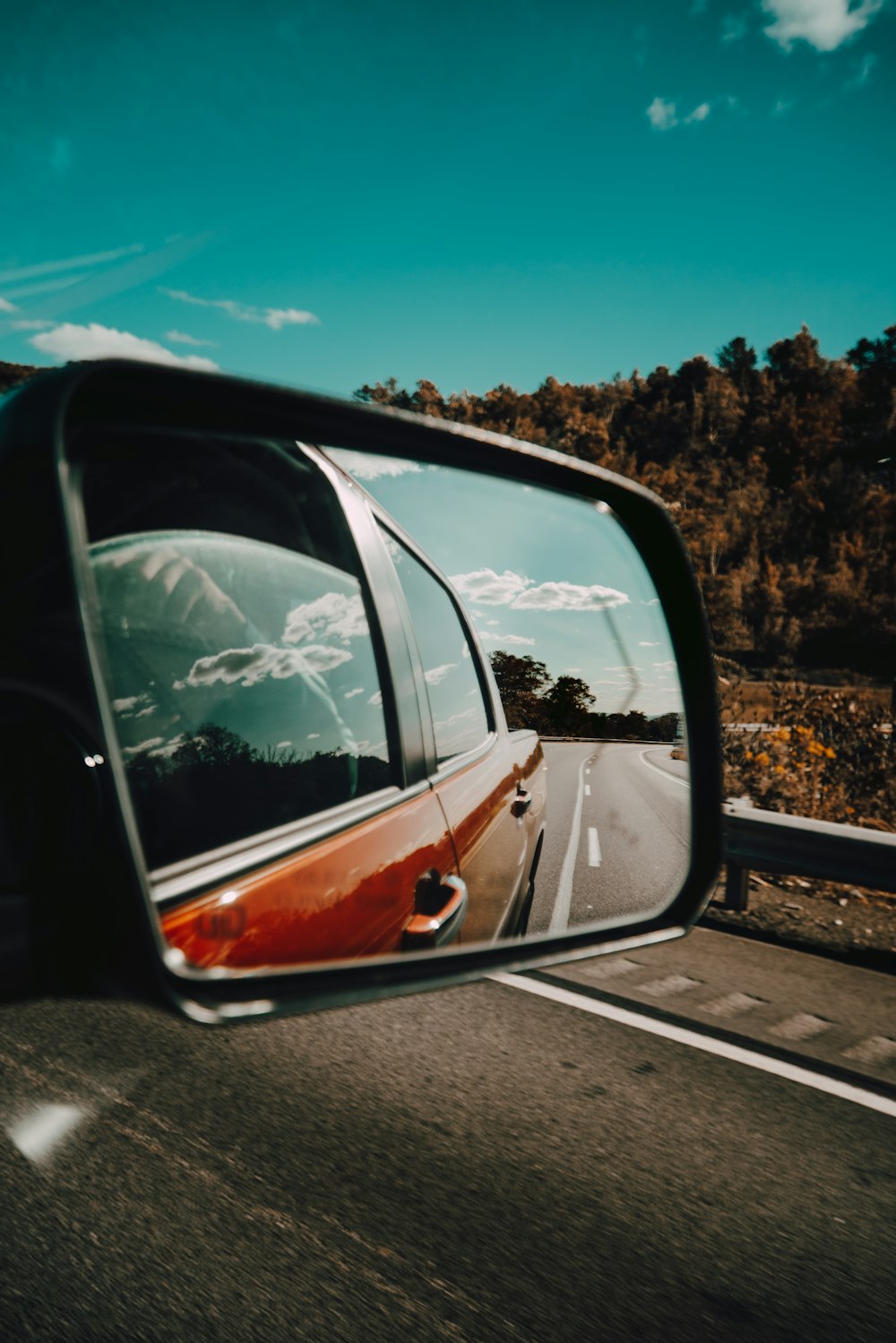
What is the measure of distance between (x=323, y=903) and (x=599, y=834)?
0.53m

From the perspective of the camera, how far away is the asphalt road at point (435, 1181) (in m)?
2.33

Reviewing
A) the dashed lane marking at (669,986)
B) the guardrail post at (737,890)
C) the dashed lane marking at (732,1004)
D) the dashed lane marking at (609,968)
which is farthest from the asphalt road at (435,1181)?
the guardrail post at (737,890)

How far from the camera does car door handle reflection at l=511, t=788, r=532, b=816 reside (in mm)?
1847

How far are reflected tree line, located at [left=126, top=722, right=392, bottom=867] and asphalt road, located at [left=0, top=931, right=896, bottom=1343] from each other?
1.63 m

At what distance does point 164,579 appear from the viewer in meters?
1.29

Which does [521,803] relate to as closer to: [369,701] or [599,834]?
[599,834]

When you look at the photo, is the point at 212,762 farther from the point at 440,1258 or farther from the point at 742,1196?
the point at 742,1196

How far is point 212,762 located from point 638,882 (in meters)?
0.97

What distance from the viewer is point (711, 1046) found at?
4.12 meters

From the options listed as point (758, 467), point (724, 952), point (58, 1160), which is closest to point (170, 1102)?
point (58, 1160)

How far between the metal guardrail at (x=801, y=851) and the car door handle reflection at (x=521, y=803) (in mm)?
4047

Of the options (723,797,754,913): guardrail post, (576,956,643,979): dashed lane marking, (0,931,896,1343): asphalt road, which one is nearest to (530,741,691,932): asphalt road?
(0,931,896,1343): asphalt road

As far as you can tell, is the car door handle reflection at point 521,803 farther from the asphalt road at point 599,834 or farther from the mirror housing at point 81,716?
the mirror housing at point 81,716

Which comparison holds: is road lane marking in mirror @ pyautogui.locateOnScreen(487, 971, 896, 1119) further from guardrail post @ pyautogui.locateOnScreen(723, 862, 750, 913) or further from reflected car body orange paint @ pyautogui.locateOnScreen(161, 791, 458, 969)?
guardrail post @ pyautogui.locateOnScreen(723, 862, 750, 913)
